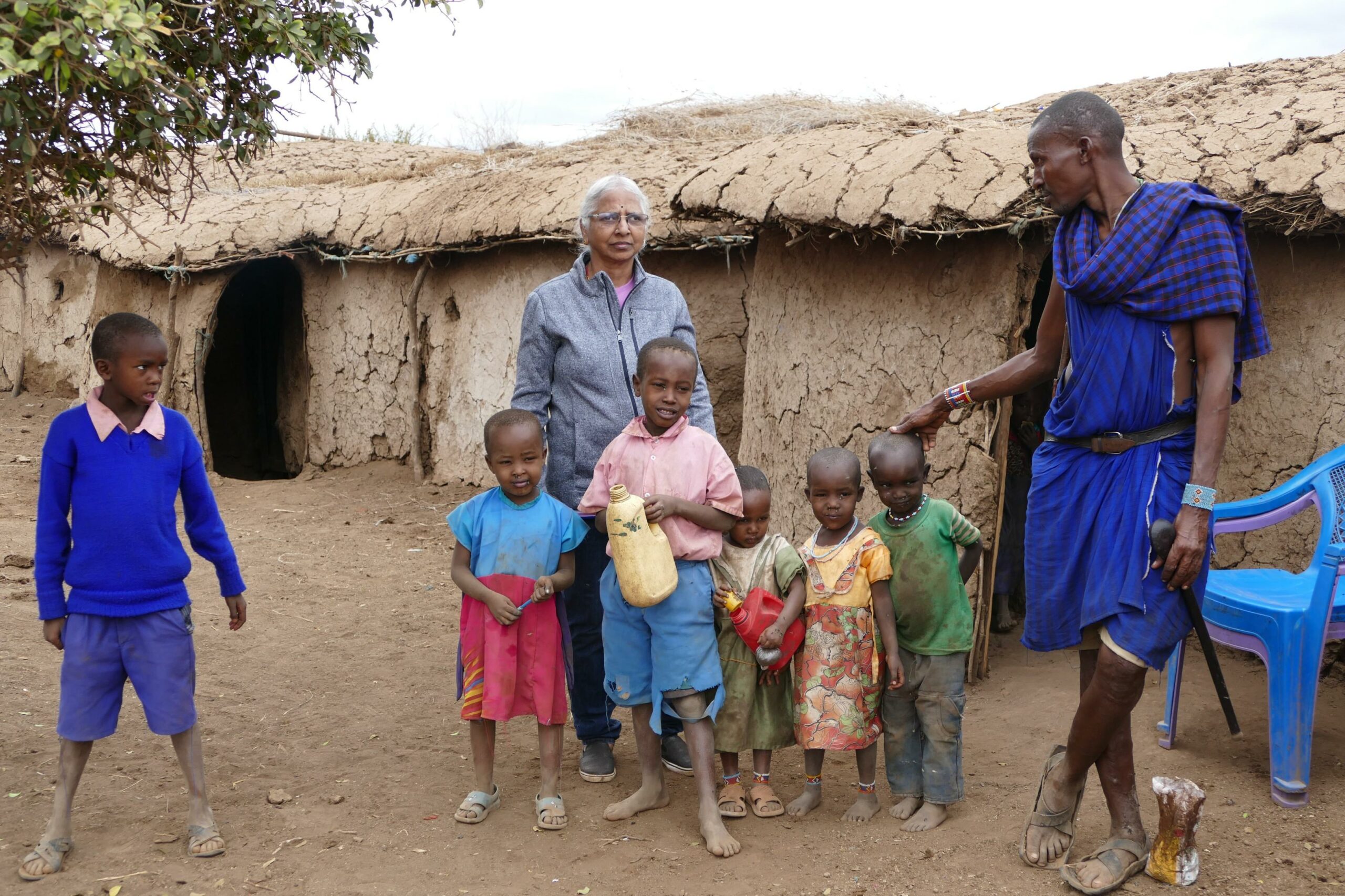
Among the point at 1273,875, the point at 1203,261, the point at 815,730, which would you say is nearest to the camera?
the point at 1203,261

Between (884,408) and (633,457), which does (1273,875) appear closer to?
(633,457)

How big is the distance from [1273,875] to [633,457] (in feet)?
6.66

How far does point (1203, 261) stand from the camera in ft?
8.81

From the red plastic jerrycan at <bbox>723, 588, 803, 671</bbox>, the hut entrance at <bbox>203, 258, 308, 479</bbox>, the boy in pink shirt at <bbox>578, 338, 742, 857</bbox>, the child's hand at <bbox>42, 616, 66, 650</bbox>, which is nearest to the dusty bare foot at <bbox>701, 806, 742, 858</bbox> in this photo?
the boy in pink shirt at <bbox>578, 338, 742, 857</bbox>

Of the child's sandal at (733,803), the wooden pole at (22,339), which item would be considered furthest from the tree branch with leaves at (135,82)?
the wooden pole at (22,339)

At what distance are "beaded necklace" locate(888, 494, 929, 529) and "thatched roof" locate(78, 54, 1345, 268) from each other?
1585 millimetres

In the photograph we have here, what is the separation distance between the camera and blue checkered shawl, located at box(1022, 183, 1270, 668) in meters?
2.70

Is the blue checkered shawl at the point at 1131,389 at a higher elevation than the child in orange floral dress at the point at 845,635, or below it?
higher

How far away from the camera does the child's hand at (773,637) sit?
3.27 metres

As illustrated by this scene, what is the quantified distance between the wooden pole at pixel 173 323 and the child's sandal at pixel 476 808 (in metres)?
7.44

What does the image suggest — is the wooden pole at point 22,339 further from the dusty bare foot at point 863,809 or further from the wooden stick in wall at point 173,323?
the dusty bare foot at point 863,809

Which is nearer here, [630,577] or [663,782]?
[630,577]

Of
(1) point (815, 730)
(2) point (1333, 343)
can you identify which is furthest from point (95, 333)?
(2) point (1333, 343)

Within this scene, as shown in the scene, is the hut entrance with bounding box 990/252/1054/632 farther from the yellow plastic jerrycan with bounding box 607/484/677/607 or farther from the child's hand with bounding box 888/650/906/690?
the yellow plastic jerrycan with bounding box 607/484/677/607
